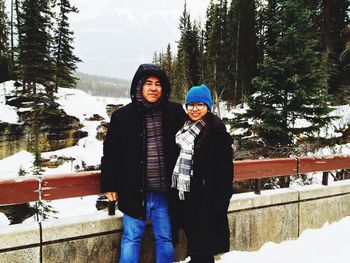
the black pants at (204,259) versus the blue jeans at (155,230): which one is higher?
Result: the blue jeans at (155,230)

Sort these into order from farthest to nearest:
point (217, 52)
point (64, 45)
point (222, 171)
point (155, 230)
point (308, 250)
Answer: point (217, 52)
point (64, 45)
point (308, 250)
point (155, 230)
point (222, 171)

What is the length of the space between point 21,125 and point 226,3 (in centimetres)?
2895

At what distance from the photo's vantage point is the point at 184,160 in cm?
341

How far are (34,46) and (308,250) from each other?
25888 mm

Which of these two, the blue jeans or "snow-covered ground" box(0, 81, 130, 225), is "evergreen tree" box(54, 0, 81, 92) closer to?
"snow-covered ground" box(0, 81, 130, 225)

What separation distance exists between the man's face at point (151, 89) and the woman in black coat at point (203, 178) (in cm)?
33

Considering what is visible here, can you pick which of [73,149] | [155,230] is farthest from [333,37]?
[155,230]

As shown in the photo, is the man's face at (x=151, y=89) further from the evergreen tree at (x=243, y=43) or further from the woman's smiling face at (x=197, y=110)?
the evergreen tree at (x=243, y=43)

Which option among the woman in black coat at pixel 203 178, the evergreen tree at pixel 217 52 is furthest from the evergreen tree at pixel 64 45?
the woman in black coat at pixel 203 178

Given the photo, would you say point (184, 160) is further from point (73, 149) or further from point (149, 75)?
point (73, 149)

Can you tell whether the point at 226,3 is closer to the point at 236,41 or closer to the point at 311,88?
the point at 236,41

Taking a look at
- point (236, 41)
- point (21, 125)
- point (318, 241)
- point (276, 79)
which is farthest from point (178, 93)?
point (318, 241)

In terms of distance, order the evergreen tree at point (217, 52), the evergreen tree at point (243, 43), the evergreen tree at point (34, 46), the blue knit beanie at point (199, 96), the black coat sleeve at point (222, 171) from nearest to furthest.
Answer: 1. the black coat sleeve at point (222, 171)
2. the blue knit beanie at point (199, 96)
3. the evergreen tree at point (34, 46)
4. the evergreen tree at point (243, 43)
5. the evergreen tree at point (217, 52)

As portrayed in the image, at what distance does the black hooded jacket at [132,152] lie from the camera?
3387mm
